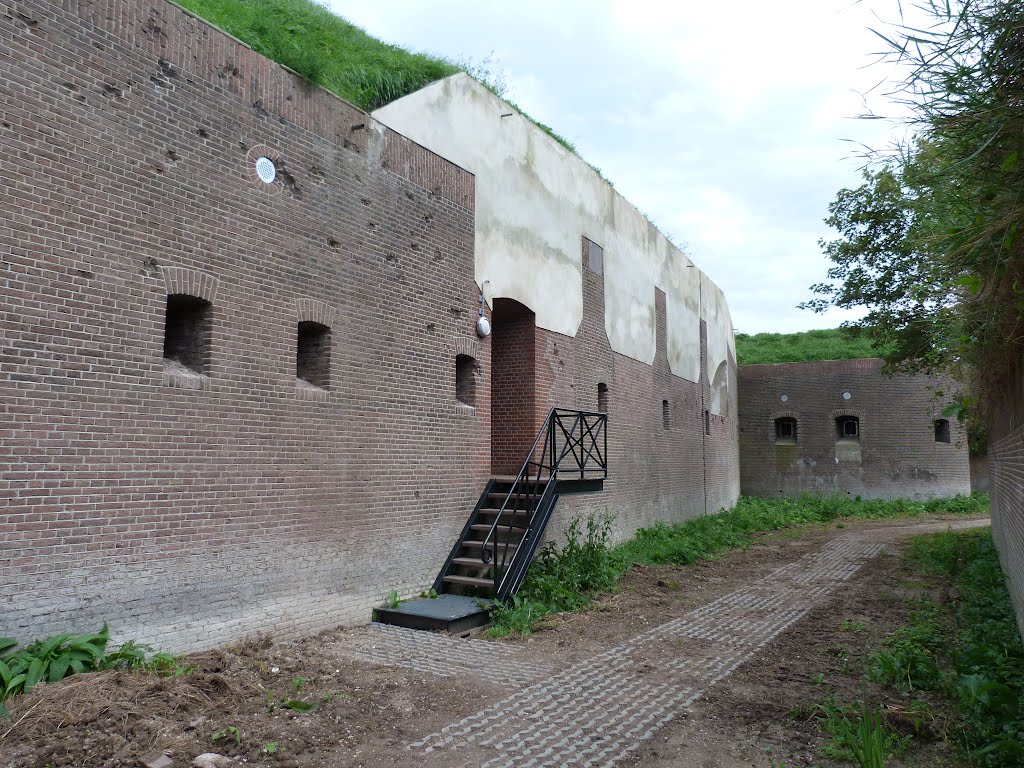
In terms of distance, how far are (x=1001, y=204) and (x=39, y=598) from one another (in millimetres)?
6115

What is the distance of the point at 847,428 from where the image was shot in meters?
25.8

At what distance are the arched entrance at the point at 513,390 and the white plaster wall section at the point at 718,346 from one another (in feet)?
34.9

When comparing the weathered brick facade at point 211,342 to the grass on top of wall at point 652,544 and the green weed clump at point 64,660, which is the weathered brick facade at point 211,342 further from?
the grass on top of wall at point 652,544

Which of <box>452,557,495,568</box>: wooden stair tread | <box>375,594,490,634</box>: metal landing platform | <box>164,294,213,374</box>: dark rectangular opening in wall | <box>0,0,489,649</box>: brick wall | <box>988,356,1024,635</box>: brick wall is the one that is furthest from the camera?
<box>452,557,495,568</box>: wooden stair tread

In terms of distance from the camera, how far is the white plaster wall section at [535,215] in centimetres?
968

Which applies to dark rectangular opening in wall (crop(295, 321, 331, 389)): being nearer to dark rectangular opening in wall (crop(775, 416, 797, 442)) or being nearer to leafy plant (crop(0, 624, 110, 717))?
leafy plant (crop(0, 624, 110, 717))

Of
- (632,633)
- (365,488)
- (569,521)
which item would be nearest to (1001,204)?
(632,633)

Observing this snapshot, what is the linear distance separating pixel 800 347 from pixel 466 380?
2604 centimetres

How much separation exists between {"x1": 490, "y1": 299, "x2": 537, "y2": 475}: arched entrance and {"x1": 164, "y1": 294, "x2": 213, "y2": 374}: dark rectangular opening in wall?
4972 mm

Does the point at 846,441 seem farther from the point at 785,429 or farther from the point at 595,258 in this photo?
the point at 595,258

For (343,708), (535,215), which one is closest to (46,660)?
(343,708)

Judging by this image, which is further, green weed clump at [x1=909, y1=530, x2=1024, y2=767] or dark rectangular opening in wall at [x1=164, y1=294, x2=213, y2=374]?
dark rectangular opening in wall at [x1=164, y1=294, x2=213, y2=374]

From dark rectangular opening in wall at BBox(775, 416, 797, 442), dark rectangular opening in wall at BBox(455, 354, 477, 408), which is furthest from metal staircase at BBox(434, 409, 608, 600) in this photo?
dark rectangular opening in wall at BBox(775, 416, 797, 442)

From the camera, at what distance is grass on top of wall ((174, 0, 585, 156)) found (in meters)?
7.63
